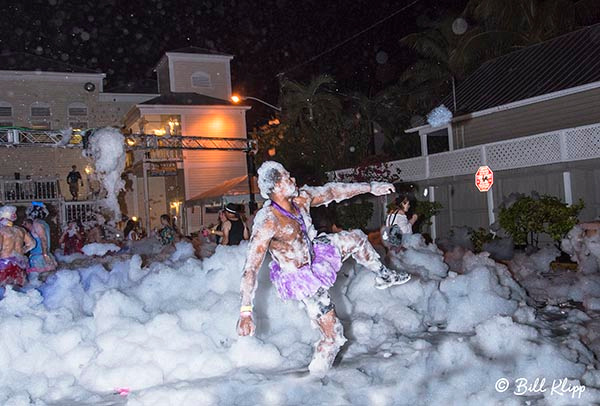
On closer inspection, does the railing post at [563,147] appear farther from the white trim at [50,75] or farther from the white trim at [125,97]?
the white trim at [50,75]

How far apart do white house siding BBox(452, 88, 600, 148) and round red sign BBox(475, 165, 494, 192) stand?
2.46 m

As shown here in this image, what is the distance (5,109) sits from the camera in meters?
32.1

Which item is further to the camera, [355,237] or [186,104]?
[186,104]

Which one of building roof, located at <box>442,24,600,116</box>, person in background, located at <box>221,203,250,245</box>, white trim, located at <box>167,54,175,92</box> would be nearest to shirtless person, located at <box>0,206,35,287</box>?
person in background, located at <box>221,203,250,245</box>

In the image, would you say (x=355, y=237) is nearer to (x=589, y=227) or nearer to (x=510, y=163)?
(x=589, y=227)

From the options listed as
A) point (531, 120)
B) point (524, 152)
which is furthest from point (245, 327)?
point (531, 120)

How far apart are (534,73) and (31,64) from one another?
24448 millimetres

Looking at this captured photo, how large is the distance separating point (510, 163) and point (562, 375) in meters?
13.2

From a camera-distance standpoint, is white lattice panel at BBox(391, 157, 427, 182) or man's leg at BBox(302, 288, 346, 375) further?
white lattice panel at BBox(391, 157, 427, 182)

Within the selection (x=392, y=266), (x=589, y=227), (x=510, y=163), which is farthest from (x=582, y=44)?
(x=392, y=266)

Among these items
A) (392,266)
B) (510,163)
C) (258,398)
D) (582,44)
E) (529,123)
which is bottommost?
(258,398)

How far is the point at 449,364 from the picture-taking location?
5.47 metres

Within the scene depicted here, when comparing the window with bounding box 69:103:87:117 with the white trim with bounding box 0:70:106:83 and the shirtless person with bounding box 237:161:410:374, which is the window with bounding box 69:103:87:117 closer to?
the white trim with bounding box 0:70:106:83

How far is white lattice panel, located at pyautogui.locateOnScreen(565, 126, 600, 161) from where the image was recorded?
50.9ft
